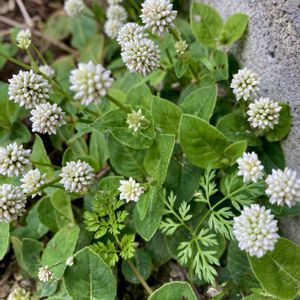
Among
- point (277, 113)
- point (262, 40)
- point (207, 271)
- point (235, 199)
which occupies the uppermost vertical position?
point (262, 40)

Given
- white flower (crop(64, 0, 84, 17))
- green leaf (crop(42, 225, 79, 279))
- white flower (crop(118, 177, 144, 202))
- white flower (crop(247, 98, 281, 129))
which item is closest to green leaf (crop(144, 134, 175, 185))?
white flower (crop(118, 177, 144, 202))

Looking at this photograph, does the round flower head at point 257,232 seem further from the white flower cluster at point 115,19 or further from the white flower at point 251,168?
the white flower cluster at point 115,19

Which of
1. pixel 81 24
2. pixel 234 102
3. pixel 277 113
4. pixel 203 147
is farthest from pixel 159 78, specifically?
pixel 81 24

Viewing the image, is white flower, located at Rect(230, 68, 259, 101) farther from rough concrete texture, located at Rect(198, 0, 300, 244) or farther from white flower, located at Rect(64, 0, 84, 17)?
white flower, located at Rect(64, 0, 84, 17)

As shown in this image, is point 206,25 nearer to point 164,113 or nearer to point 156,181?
point 164,113

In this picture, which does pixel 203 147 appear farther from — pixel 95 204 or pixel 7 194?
pixel 7 194

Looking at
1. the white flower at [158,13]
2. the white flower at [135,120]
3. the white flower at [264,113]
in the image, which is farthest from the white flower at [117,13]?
the white flower at [264,113]

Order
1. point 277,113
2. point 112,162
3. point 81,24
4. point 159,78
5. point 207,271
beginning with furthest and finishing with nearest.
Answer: point 81,24
point 159,78
point 112,162
point 277,113
point 207,271
